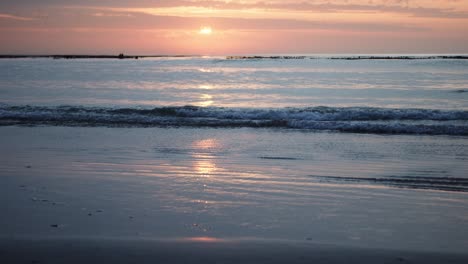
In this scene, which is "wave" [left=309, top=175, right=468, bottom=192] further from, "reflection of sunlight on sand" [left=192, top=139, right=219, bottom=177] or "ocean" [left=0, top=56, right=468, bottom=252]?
"reflection of sunlight on sand" [left=192, top=139, right=219, bottom=177]

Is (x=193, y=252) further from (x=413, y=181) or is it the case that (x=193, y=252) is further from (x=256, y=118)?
(x=256, y=118)

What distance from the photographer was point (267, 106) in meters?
24.8

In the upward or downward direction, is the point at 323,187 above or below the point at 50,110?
below

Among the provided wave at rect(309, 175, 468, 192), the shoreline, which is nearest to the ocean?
wave at rect(309, 175, 468, 192)

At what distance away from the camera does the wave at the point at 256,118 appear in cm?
1684

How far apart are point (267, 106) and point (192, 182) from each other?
1644cm

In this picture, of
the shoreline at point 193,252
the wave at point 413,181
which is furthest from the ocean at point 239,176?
the shoreline at point 193,252

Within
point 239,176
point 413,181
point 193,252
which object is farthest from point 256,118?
point 193,252

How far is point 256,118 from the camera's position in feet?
66.9

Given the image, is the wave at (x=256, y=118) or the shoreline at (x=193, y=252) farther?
the wave at (x=256, y=118)

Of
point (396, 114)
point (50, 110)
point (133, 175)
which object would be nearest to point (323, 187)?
point (133, 175)

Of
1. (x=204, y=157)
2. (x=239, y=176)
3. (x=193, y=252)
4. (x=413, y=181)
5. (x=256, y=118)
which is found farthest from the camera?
(x=256, y=118)

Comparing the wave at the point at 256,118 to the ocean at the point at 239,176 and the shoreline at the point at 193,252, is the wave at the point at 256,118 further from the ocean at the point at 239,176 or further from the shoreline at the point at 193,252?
the shoreline at the point at 193,252

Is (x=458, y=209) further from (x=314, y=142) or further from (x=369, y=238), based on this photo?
(x=314, y=142)
